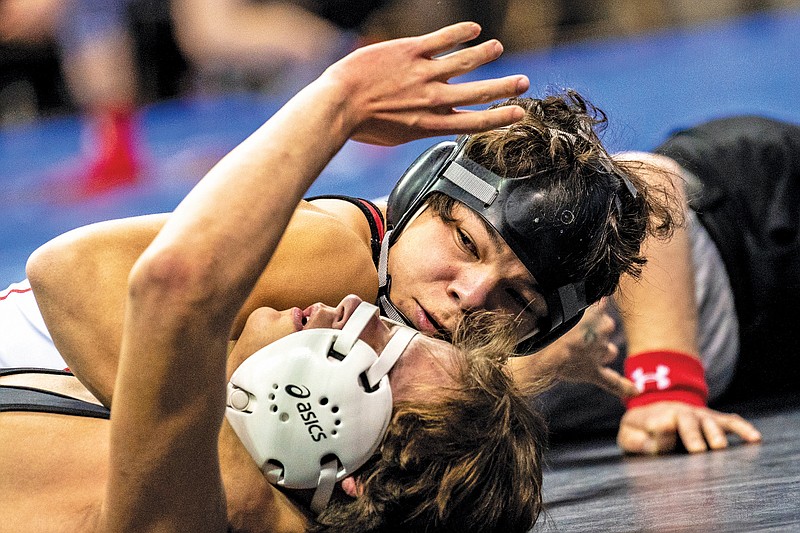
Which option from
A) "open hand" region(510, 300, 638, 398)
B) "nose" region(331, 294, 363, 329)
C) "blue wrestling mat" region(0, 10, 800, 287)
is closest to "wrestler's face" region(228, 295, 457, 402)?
"nose" region(331, 294, 363, 329)

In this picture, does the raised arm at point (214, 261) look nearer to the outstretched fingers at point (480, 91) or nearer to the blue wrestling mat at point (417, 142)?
the outstretched fingers at point (480, 91)

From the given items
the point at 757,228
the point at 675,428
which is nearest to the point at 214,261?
the point at 675,428

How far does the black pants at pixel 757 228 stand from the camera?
3641 mm

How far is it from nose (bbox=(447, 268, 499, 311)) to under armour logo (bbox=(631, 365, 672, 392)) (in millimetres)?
1095

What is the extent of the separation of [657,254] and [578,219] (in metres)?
1.19

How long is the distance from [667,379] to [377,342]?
1507 millimetres

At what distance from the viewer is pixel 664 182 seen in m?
3.25

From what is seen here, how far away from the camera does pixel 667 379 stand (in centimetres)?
317

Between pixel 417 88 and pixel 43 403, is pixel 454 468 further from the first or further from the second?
pixel 43 403

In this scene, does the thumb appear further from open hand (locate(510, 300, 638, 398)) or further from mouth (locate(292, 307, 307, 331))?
mouth (locate(292, 307, 307, 331))

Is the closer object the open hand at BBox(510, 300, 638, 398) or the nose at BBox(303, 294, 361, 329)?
the nose at BBox(303, 294, 361, 329)

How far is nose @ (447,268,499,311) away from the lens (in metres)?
2.24

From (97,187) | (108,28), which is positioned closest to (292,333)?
(97,187)

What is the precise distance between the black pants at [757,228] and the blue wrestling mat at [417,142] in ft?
7.02
